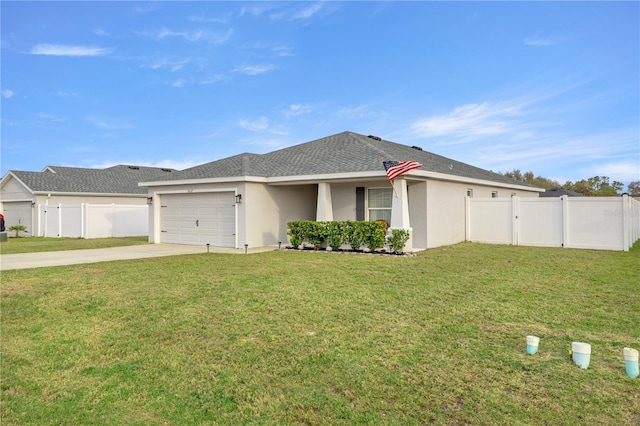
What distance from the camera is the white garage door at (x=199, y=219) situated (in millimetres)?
15723

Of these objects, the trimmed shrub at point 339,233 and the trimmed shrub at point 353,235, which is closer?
the trimmed shrub at point 339,233

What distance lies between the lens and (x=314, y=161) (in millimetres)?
16344

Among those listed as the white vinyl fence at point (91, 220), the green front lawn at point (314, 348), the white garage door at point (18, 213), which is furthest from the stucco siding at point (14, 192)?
the green front lawn at point (314, 348)

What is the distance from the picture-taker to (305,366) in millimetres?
4195

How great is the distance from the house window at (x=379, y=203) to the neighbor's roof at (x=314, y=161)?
1335mm

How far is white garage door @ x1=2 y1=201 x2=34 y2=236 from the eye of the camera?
24.8 m

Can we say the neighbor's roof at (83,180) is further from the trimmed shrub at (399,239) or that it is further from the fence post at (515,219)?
the fence post at (515,219)

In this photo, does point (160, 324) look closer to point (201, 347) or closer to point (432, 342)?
point (201, 347)

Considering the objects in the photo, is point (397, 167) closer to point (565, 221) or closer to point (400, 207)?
point (400, 207)

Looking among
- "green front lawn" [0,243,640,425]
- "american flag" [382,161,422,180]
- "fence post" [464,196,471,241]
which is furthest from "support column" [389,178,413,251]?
"fence post" [464,196,471,241]

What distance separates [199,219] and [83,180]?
1523 centimetres

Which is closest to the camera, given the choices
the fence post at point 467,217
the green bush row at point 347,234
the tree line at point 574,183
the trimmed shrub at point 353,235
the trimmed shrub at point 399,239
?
the trimmed shrub at point 399,239

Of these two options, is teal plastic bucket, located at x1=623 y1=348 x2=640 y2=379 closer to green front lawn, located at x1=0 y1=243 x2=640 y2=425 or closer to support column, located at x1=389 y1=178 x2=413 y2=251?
green front lawn, located at x1=0 y1=243 x2=640 y2=425

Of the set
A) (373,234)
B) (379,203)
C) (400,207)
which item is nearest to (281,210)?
(379,203)
